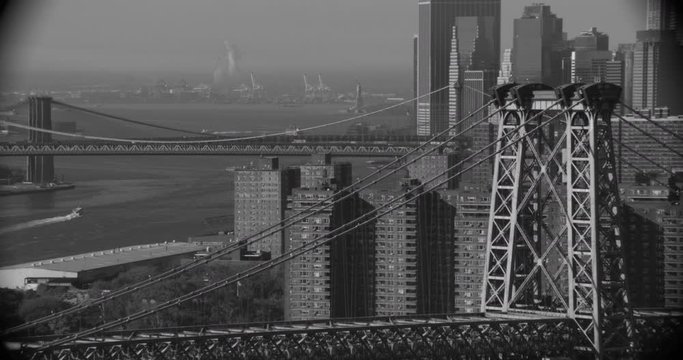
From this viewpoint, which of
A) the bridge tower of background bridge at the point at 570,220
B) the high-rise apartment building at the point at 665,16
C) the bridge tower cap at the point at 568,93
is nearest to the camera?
the bridge tower of background bridge at the point at 570,220

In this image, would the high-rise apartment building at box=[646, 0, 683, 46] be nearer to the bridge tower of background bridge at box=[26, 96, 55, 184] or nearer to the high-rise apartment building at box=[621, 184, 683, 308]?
the bridge tower of background bridge at box=[26, 96, 55, 184]

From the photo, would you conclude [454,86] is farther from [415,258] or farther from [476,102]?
[415,258]

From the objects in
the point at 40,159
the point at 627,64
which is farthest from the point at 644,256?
the point at 40,159

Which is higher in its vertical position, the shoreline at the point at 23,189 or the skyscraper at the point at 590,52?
the skyscraper at the point at 590,52

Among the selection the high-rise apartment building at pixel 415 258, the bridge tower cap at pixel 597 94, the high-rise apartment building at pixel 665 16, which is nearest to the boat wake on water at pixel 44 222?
the high-rise apartment building at pixel 665 16

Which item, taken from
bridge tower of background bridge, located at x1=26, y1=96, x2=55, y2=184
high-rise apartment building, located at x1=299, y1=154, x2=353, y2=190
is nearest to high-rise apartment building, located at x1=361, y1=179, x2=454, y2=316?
high-rise apartment building, located at x1=299, y1=154, x2=353, y2=190

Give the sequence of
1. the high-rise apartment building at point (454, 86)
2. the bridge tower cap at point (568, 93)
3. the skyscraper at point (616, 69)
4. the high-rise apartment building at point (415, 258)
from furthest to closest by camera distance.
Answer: the high-rise apartment building at point (454, 86) < the skyscraper at point (616, 69) < the high-rise apartment building at point (415, 258) < the bridge tower cap at point (568, 93)

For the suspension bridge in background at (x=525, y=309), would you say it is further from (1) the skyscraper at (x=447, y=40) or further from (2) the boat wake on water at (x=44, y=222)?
(1) the skyscraper at (x=447, y=40)
